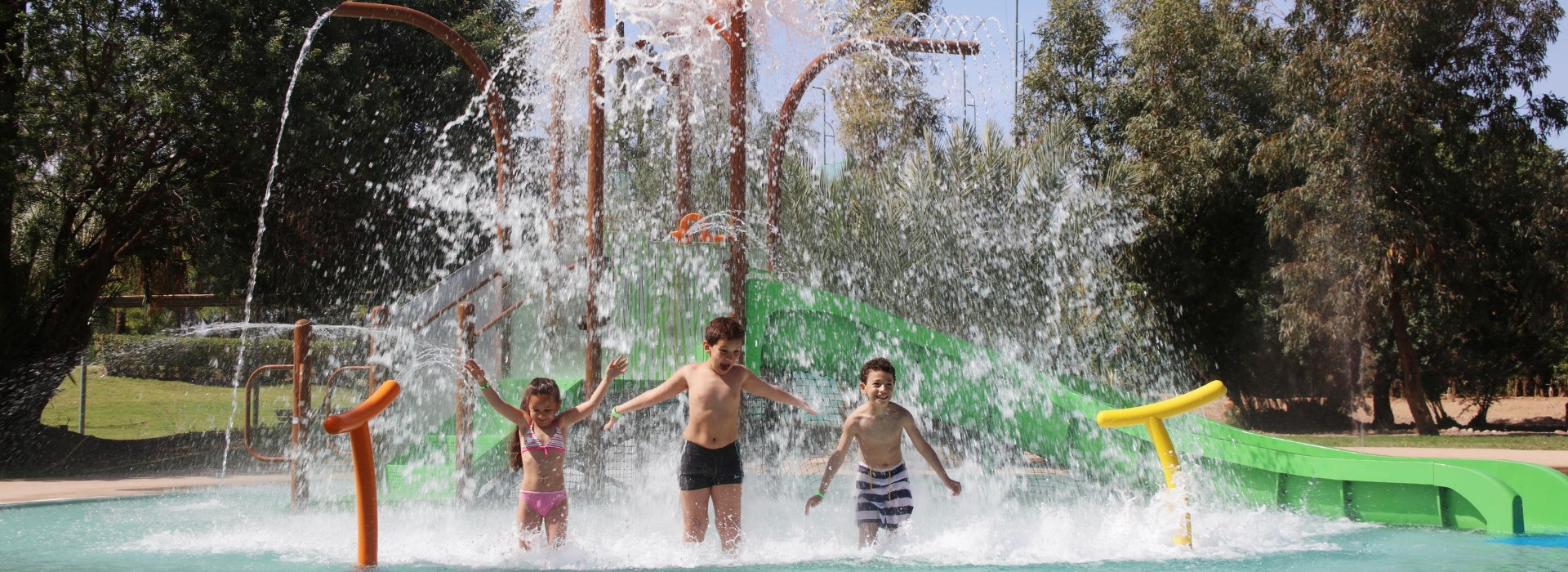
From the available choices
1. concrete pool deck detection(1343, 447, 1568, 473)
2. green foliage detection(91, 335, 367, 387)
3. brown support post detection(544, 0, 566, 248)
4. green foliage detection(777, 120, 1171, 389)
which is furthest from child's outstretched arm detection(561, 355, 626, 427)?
green foliage detection(91, 335, 367, 387)

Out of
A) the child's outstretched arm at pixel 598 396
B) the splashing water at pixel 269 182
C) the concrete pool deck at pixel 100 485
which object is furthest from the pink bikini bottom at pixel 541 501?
→ the concrete pool deck at pixel 100 485

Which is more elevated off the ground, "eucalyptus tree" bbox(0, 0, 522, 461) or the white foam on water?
"eucalyptus tree" bbox(0, 0, 522, 461)

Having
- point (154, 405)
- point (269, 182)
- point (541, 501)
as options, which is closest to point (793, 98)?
point (541, 501)

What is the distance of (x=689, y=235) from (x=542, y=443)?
3252 mm

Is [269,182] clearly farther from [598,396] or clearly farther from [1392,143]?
[1392,143]

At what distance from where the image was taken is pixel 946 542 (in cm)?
605

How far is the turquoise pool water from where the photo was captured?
218 inches

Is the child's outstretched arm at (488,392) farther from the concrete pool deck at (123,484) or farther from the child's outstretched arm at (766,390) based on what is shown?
the concrete pool deck at (123,484)

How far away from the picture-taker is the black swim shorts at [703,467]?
5.59 meters

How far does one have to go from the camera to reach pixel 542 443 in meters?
5.69

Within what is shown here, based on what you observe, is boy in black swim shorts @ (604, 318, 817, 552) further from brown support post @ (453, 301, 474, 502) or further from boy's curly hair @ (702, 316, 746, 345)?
brown support post @ (453, 301, 474, 502)

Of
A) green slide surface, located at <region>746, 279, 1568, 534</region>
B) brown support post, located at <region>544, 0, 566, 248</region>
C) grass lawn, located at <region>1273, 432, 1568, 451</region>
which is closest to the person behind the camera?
green slide surface, located at <region>746, 279, 1568, 534</region>

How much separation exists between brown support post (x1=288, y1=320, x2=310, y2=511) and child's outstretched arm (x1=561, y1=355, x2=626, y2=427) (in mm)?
3120

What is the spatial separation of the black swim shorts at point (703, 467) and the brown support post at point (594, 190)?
228 centimetres
